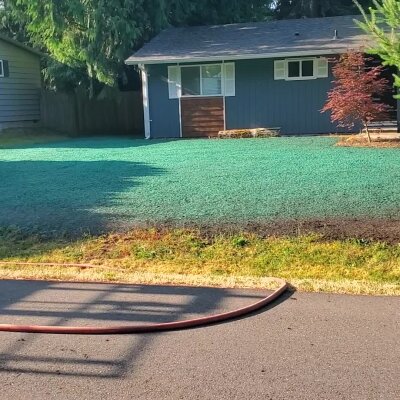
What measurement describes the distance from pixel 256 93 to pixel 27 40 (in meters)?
16.8

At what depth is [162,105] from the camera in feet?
67.2

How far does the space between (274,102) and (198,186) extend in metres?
10.5

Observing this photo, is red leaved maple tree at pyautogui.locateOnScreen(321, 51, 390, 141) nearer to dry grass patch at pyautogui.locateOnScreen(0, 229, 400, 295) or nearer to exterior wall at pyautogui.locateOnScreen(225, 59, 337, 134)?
exterior wall at pyautogui.locateOnScreen(225, 59, 337, 134)

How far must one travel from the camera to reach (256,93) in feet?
65.1

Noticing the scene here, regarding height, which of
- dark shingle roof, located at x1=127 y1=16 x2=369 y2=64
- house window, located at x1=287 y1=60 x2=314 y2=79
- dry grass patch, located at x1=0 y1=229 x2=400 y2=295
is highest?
dark shingle roof, located at x1=127 y1=16 x2=369 y2=64

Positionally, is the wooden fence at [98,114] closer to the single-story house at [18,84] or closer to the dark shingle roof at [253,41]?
the single-story house at [18,84]

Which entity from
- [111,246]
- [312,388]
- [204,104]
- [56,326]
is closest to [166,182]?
[111,246]

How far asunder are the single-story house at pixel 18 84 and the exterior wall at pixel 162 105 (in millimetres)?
7565

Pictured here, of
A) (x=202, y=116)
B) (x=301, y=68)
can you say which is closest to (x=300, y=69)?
(x=301, y=68)

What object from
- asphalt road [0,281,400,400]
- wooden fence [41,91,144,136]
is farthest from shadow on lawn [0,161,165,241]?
wooden fence [41,91,144,136]

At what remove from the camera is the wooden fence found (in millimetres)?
24047

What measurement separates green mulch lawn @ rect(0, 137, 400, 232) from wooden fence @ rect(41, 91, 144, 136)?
338 inches

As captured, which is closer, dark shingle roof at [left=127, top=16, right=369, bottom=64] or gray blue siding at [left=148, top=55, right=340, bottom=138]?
dark shingle roof at [left=127, top=16, right=369, bottom=64]

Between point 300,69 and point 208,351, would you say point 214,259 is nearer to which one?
point 208,351
